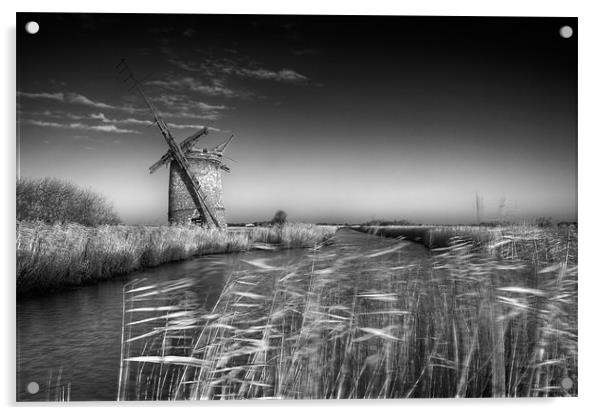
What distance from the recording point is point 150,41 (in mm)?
3219

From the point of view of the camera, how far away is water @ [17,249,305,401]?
2.62m

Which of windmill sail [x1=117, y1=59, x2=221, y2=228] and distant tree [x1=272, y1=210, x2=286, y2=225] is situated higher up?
windmill sail [x1=117, y1=59, x2=221, y2=228]

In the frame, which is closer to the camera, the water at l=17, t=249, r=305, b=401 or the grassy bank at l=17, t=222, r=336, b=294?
the water at l=17, t=249, r=305, b=401

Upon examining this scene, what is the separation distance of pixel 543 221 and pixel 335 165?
187cm

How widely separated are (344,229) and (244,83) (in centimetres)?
159

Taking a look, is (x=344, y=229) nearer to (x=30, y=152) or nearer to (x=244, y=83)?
(x=244, y=83)

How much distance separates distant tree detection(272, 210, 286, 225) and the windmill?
0.61 metres

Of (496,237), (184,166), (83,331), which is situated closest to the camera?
(83,331)

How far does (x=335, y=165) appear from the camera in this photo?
3.47 metres

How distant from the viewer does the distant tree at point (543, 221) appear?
128 inches

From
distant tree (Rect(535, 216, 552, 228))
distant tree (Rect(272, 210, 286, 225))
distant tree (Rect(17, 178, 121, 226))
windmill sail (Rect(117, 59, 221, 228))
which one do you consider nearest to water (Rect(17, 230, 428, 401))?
distant tree (Rect(272, 210, 286, 225))

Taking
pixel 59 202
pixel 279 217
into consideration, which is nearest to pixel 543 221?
pixel 279 217

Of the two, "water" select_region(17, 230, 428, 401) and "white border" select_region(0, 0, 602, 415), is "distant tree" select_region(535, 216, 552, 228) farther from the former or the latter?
"water" select_region(17, 230, 428, 401)
